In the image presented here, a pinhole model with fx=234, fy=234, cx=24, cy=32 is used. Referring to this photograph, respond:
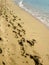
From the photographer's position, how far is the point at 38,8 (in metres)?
36.7

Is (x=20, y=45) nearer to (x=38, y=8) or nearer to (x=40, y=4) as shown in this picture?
(x=38, y=8)

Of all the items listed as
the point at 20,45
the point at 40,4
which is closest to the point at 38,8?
the point at 40,4

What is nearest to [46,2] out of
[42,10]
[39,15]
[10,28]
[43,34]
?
[42,10]

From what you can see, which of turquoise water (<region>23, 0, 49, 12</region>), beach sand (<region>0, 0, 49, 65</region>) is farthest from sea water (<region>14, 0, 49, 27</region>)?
beach sand (<region>0, 0, 49, 65</region>)

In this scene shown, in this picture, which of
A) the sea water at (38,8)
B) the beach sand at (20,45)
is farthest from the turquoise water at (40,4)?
the beach sand at (20,45)

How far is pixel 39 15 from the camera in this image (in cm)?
3200

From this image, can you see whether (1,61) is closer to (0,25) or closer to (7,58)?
(7,58)

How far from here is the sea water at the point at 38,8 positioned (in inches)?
1223

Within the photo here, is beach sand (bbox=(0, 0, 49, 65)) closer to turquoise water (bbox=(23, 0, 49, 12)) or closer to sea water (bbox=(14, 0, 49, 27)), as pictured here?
sea water (bbox=(14, 0, 49, 27))

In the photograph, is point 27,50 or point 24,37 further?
point 24,37

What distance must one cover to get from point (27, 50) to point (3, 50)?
2083 millimetres

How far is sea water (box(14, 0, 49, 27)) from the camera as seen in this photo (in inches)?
1223

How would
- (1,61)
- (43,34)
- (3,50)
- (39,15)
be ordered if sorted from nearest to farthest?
(1,61)
(3,50)
(43,34)
(39,15)

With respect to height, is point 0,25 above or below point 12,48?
above
